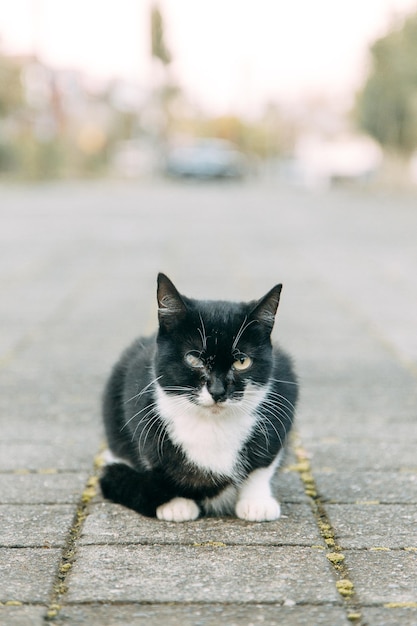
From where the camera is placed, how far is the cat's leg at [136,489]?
2967 mm

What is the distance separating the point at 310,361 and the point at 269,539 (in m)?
2.68

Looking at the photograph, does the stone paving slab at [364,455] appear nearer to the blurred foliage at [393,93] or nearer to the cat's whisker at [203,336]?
the cat's whisker at [203,336]

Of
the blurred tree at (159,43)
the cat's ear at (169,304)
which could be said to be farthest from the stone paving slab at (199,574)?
the blurred tree at (159,43)

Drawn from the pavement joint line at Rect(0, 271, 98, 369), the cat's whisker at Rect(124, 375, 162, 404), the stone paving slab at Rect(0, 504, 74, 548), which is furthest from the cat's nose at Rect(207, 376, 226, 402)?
the pavement joint line at Rect(0, 271, 98, 369)

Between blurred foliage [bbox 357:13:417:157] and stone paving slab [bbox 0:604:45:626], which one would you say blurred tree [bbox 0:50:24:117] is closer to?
blurred foliage [bbox 357:13:417:157]

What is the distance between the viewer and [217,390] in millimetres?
2748

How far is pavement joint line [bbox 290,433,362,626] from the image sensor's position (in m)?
2.29

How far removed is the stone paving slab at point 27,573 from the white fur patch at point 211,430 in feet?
1.79

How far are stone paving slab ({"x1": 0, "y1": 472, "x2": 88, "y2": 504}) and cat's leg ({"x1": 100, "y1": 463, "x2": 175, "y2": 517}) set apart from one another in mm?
147

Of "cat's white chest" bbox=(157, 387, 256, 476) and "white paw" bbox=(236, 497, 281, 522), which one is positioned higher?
"cat's white chest" bbox=(157, 387, 256, 476)

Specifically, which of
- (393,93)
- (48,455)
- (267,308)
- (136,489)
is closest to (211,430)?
(136,489)

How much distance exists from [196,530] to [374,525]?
59cm

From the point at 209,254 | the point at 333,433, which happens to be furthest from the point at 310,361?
Result: the point at 209,254

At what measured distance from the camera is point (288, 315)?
22.5 ft
